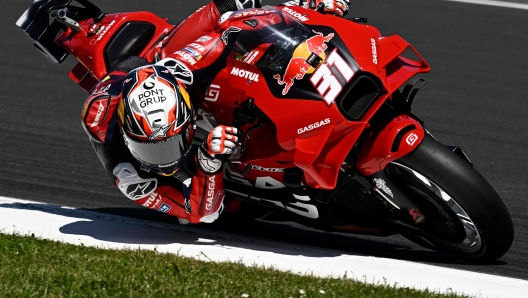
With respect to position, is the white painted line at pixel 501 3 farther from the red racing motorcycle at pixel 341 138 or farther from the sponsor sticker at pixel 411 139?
the sponsor sticker at pixel 411 139

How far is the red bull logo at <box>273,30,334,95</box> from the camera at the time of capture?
14.5 ft

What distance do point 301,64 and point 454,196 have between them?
1089 millimetres

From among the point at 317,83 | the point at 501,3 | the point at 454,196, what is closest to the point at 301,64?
the point at 317,83

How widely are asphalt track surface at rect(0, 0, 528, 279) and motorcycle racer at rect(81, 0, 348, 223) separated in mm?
752

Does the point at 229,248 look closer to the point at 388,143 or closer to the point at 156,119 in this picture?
the point at 156,119

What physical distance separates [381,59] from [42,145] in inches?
150

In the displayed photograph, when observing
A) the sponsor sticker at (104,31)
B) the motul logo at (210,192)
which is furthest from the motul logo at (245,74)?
the sponsor sticker at (104,31)

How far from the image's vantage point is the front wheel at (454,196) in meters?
4.50

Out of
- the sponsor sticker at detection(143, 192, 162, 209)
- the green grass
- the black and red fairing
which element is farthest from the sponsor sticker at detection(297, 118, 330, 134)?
the sponsor sticker at detection(143, 192, 162, 209)

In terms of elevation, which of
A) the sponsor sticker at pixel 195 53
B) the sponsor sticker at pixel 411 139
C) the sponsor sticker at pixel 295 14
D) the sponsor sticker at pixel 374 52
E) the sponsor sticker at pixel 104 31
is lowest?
the sponsor sticker at pixel 104 31

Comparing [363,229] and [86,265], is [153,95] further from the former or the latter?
[363,229]

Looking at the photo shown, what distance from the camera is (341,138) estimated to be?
439 centimetres

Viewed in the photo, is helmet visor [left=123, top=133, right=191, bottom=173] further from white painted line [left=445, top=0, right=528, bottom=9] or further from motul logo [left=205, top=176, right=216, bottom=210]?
white painted line [left=445, top=0, right=528, bottom=9]

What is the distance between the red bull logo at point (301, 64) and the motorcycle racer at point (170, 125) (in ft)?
1.28
